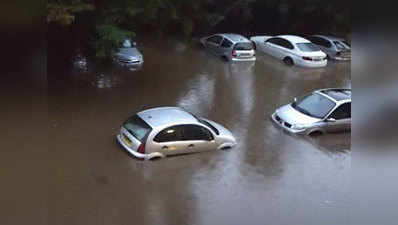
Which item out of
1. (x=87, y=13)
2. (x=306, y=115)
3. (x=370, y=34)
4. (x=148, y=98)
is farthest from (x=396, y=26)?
(x=148, y=98)

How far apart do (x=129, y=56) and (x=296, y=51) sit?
216 inches

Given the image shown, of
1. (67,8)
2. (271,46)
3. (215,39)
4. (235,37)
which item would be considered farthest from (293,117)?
(215,39)

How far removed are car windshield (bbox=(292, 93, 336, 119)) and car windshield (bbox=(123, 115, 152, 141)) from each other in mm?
3729

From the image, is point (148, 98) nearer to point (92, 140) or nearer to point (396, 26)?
point (92, 140)

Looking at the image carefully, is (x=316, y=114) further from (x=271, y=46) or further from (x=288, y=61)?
(x=271, y=46)

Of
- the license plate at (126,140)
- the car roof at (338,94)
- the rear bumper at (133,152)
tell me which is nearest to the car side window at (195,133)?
the rear bumper at (133,152)

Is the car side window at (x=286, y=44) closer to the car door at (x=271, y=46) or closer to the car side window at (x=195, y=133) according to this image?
the car door at (x=271, y=46)

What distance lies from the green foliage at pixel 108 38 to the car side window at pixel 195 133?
2931 mm

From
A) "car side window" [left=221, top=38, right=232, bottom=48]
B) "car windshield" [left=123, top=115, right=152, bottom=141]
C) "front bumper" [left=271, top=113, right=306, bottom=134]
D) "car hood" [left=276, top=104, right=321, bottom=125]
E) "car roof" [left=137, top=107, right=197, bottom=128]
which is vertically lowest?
"front bumper" [left=271, top=113, right=306, bottom=134]

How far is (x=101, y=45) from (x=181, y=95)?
270 cm

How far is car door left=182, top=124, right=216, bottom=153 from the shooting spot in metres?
9.12

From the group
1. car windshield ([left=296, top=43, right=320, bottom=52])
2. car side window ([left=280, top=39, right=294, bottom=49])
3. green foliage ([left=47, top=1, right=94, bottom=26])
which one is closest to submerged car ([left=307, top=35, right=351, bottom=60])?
car windshield ([left=296, top=43, right=320, bottom=52])

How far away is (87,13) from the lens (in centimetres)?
947

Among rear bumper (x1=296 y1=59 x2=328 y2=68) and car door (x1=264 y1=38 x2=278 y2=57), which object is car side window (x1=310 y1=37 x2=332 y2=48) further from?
car door (x1=264 y1=38 x2=278 y2=57)
